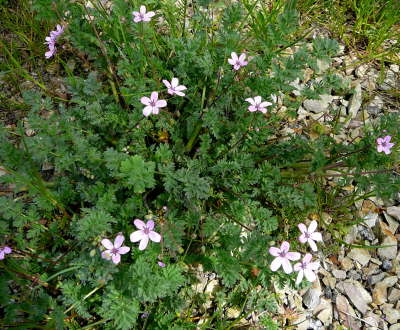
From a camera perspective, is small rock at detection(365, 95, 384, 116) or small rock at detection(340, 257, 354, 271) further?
small rock at detection(365, 95, 384, 116)

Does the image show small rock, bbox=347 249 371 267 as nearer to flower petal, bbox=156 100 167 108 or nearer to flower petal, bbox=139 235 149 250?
flower petal, bbox=139 235 149 250

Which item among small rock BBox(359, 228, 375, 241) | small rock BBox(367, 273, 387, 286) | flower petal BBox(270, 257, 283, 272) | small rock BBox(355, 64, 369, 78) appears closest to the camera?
flower petal BBox(270, 257, 283, 272)

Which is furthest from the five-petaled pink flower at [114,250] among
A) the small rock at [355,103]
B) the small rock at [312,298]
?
the small rock at [355,103]

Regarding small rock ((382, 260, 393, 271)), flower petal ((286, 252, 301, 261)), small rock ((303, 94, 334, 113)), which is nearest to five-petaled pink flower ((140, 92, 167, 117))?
flower petal ((286, 252, 301, 261))

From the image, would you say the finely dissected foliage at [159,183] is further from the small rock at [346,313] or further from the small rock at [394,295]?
the small rock at [394,295]

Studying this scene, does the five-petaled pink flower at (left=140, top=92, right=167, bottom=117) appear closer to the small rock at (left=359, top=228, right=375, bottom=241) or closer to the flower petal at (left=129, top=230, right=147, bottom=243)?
the flower petal at (left=129, top=230, right=147, bottom=243)

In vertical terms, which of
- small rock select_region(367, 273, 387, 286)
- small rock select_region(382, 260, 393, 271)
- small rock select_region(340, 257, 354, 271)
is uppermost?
small rock select_region(340, 257, 354, 271)

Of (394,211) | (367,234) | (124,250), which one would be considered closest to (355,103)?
(394,211)

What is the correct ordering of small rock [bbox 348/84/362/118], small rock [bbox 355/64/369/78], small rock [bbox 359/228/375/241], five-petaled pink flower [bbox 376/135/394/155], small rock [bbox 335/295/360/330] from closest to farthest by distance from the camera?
five-petaled pink flower [bbox 376/135/394/155] < small rock [bbox 335/295/360/330] < small rock [bbox 359/228/375/241] < small rock [bbox 348/84/362/118] < small rock [bbox 355/64/369/78]

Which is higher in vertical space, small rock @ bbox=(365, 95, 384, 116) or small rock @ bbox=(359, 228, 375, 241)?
small rock @ bbox=(365, 95, 384, 116)
